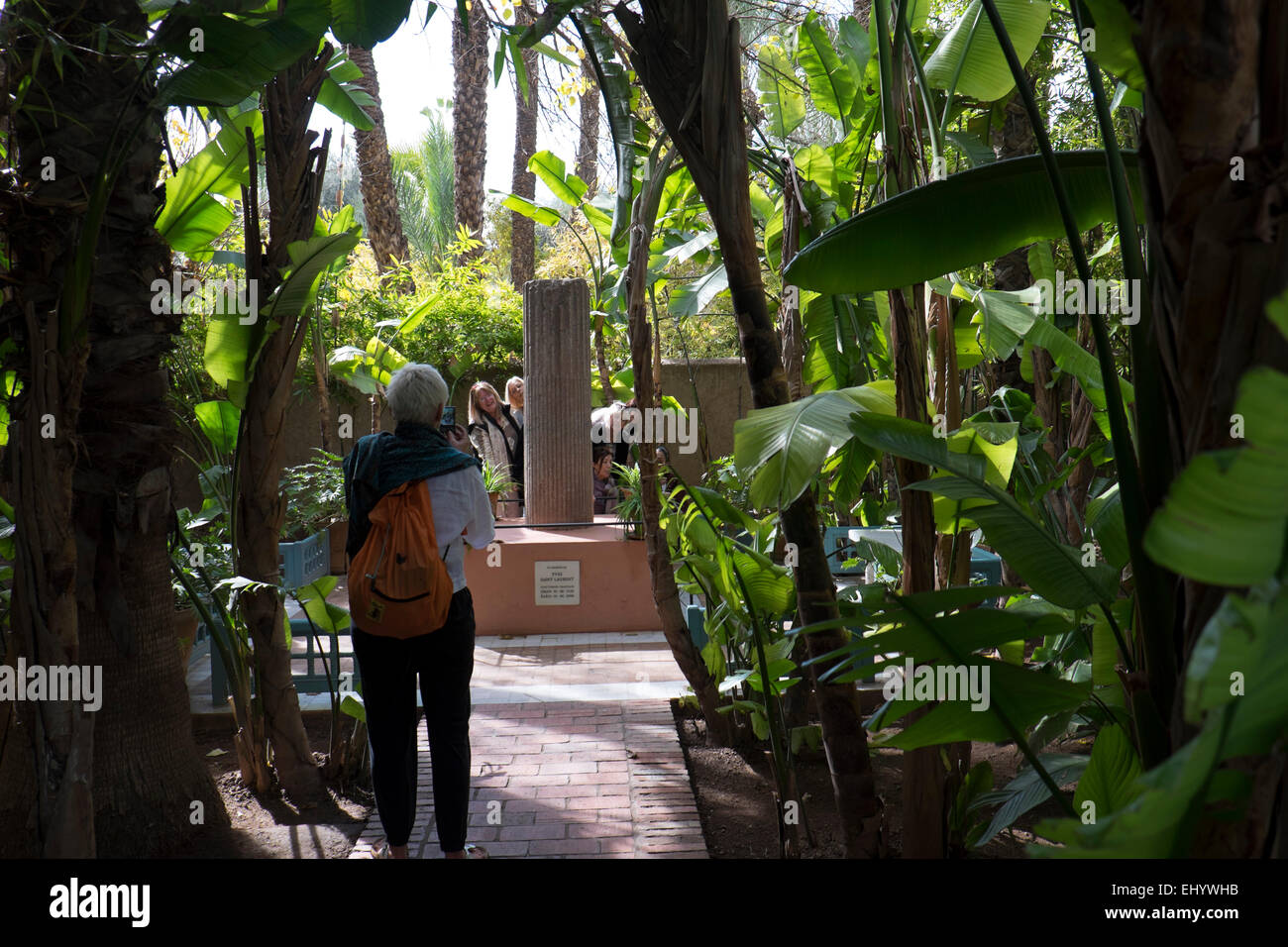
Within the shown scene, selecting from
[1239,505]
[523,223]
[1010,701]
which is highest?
[523,223]

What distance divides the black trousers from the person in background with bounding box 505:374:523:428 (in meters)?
5.87

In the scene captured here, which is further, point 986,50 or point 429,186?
point 429,186

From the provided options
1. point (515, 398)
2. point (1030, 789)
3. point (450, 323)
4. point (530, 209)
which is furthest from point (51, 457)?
point (450, 323)

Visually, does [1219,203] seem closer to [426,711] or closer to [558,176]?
[426,711]

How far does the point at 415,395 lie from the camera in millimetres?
3336

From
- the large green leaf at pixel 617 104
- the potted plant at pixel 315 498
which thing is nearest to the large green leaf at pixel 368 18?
the large green leaf at pixel 617 104

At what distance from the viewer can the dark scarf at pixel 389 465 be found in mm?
3211

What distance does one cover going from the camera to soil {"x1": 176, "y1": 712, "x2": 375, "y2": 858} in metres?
3.71

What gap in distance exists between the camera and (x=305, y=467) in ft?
32.4

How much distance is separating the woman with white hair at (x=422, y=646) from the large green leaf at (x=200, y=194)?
1.35 metres

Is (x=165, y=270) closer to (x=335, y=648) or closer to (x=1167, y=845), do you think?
(x=335, y=648)

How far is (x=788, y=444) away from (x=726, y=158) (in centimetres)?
90

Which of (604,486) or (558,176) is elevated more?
(558,176)
